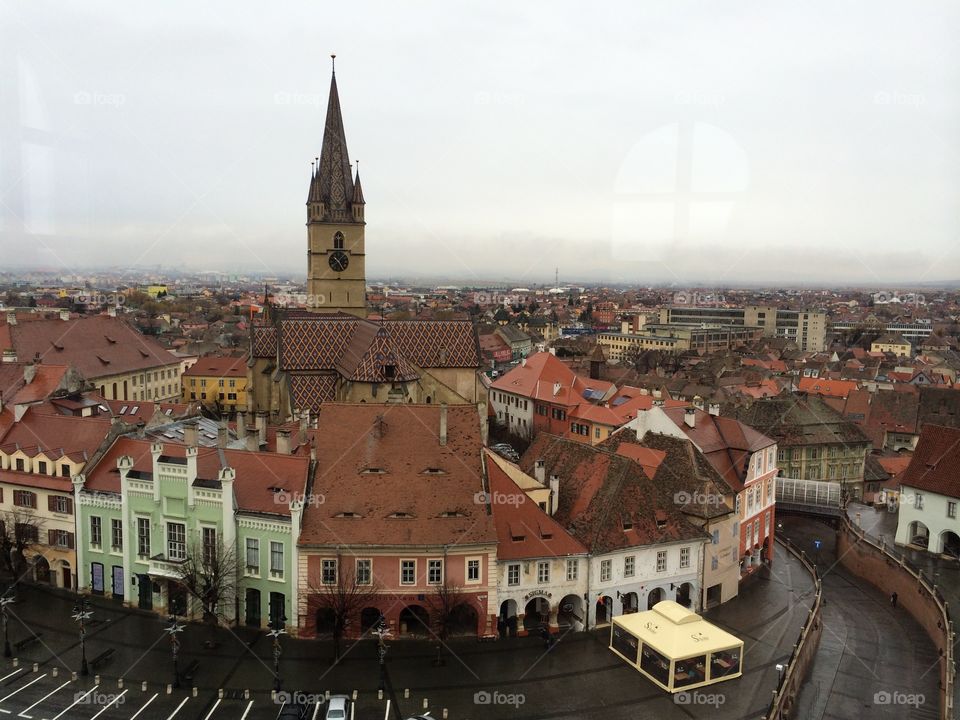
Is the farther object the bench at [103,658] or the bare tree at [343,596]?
the bare tree at [343,596]

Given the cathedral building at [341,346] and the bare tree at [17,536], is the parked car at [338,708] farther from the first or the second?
the cathedral building at [341,346]

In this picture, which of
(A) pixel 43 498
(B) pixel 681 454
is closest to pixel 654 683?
(B) pixel 681 454

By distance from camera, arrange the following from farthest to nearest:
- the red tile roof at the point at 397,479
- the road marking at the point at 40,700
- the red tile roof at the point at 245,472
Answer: the red tile roof at the point at 245,472, the red tile roof at the point at 397,479, the road marking at the point at 40,700

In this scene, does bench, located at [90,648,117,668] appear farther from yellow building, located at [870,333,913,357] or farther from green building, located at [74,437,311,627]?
yellow building, located at [870,333,913,357]

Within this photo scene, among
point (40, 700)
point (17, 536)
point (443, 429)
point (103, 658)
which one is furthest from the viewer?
point (17, 536)

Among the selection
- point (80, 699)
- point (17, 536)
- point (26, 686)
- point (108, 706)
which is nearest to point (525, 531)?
point (108, 706)

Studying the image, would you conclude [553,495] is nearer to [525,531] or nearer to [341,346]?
[525,531]

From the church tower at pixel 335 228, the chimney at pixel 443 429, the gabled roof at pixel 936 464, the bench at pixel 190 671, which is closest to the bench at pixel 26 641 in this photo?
the bench at pixel 190 671
